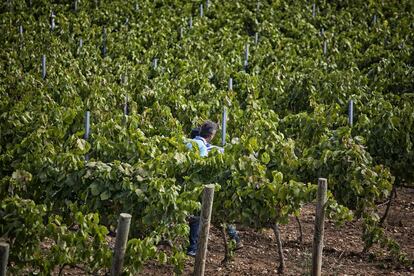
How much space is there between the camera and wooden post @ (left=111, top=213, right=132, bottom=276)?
205 inches

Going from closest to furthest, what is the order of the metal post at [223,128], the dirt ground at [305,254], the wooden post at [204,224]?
the wooden post at [204,224] < the dirt ground at [305,254] < the metal post at [223,128]

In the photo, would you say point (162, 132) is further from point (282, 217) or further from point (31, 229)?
point (31, 229)

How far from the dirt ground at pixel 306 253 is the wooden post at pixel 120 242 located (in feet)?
5.17

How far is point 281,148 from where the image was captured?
23.6 ft

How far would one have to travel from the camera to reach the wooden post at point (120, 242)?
5211 mm

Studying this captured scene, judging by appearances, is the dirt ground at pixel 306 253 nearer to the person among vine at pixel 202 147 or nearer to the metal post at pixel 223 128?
the person among vine at pixel 202 147

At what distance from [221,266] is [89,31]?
25.0 ft

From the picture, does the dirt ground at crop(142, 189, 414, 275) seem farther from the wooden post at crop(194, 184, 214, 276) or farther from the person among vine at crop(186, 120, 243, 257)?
the wooden post at crop(194, 184, 214, 276)

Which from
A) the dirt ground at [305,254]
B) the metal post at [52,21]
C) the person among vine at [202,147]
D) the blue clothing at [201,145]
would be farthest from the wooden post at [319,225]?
the metal post at [52,21]

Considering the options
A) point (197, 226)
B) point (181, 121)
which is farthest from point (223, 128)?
point (197, 226)

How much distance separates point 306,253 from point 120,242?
9.53 feet

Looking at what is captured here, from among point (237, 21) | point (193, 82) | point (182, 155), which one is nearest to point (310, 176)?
point (182, 155)

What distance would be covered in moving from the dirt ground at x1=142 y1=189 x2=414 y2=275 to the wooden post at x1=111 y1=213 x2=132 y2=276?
157cm

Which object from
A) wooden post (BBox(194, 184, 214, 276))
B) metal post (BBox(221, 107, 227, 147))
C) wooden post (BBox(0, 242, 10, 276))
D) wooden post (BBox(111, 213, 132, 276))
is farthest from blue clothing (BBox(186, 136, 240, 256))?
wooden post (BBox(0, 242, 10, 276))
